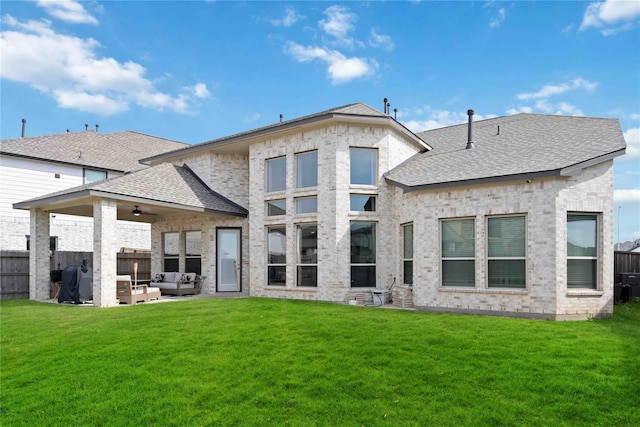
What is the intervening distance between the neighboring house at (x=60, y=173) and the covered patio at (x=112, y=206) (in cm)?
499

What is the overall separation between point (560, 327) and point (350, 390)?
5821 millimetres

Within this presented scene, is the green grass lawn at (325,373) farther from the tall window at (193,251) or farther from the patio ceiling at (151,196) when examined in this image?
the tall window at (193,251)

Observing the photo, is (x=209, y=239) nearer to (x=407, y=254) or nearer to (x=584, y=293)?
(x=407, y=254)

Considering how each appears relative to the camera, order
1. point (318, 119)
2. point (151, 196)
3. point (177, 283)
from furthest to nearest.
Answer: point (177, 283)
point (151, 196)
point (318, 119)

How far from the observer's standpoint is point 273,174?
16.6 meters

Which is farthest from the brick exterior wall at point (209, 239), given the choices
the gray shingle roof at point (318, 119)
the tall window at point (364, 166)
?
the tall window at point (364, 166)

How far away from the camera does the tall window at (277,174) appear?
16.2 m

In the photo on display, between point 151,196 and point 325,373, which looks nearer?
point 325,373

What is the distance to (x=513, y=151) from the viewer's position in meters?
13.3

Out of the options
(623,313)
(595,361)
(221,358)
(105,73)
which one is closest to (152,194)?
(105,73)

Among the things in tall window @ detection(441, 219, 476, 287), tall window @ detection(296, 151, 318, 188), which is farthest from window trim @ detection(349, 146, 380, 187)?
tall window @ detection(441, 219, 476, 287)

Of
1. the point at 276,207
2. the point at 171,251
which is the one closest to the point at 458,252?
the point at 276,207

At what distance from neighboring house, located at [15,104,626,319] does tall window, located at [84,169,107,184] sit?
576 centimetres

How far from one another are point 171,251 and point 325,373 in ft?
48.2
